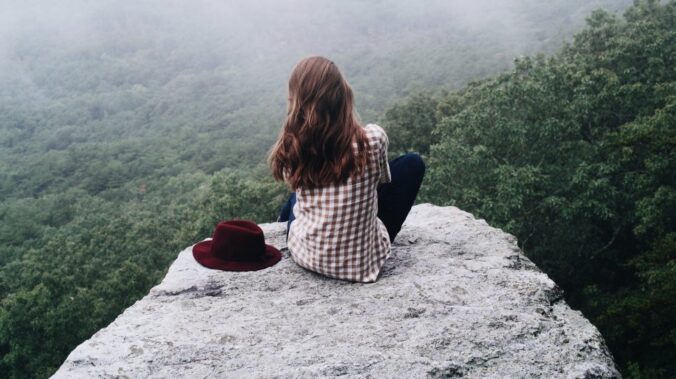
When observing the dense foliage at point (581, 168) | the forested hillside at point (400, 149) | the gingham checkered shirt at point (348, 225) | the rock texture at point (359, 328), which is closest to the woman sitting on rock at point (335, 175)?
the gingham checkered shirt at point (348, 225)

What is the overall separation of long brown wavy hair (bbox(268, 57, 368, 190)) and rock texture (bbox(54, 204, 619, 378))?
941 millimetres

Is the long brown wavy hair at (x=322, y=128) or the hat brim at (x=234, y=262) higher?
the long brown wavy hair at (x=322, y=128)

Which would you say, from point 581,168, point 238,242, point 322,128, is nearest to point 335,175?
point 322,128

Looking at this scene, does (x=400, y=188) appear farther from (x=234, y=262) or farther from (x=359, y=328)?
(x=234, y=262)

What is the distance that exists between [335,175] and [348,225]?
39cm

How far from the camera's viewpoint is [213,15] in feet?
587

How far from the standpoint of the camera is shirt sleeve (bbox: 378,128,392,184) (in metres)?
3.95

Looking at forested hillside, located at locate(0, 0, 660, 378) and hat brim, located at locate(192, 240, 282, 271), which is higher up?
hat brim, located at locate(192, 240, 282, 271)

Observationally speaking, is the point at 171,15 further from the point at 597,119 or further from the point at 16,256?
the point at 597,119

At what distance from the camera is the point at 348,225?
401 cm

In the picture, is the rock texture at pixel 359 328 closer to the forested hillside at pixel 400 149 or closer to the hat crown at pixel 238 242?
the hat crown at pixel 238 242

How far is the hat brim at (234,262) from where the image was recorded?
15.2ft

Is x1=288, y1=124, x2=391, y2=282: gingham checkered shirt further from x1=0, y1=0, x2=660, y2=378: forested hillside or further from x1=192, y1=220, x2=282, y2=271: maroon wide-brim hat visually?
x1=0, y1=0, x2=660, y2=378: forested hillside

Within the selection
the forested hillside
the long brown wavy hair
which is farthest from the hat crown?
the forested hillside
